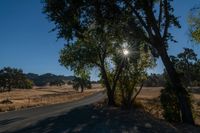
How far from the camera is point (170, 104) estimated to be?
21328 mm

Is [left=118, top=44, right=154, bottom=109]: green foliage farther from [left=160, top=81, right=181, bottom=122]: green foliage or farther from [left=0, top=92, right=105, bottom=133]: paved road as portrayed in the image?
[left=160, top=81, right=181, bottom=122]: green foliage

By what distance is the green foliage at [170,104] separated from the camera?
68.8 feet

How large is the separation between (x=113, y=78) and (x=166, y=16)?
23.0 meters

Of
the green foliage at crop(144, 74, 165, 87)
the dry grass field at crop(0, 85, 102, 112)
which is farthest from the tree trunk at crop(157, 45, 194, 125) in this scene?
the dry grass field at crop(0, 85, 102, 112)

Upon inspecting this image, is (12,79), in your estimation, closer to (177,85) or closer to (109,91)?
(109,91)

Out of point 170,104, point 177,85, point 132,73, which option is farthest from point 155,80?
point 177,85

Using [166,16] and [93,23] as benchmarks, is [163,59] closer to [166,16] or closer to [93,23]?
[166,16]

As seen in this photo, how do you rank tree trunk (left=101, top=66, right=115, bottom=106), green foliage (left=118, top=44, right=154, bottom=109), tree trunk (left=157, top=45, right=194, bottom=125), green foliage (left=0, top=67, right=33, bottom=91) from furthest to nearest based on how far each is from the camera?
green foliage (left=0, top=67, right=33, bottom=91) → tree trunk (left=101, top=66, right=115, bottom=106) → green foliage (left=118, top=44, right=154, bottom=109) → tree trunk (left=157, top=45, right=194, bottom=125)

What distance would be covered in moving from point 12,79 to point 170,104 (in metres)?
149

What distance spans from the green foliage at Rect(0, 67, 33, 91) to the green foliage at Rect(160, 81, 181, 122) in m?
140

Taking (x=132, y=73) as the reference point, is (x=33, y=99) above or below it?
below

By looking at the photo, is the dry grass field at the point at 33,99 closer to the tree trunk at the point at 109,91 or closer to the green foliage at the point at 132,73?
the tree trunk at the point at 109,91

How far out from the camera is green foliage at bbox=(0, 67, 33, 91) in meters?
157

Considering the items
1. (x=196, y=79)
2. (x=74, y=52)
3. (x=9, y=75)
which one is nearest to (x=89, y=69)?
(x=74, y=52)
